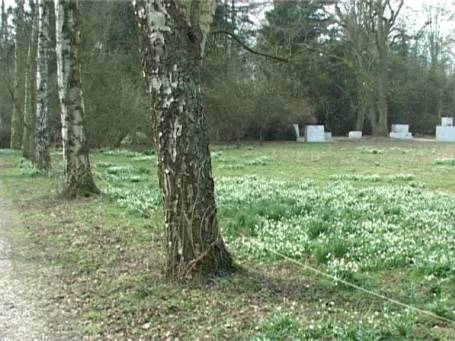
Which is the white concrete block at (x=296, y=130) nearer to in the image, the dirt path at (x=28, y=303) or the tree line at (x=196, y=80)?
the tree line at (x=196, y=80)

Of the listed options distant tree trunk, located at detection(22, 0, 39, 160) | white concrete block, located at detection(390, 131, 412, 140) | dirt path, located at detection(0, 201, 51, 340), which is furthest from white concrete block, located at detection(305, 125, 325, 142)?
dirt path, located at detection(0, 201, 51, 340)

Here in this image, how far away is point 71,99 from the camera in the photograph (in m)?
12.1

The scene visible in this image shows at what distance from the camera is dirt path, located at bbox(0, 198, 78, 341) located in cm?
455

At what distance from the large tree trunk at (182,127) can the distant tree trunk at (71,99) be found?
7119 mm

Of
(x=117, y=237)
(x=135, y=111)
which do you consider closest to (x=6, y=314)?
(x=117, y=237)

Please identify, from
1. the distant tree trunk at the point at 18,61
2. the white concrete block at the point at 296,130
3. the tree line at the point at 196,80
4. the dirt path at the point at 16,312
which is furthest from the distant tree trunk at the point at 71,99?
the white concrete block at the point at 296,130

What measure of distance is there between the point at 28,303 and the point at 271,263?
2413 mm

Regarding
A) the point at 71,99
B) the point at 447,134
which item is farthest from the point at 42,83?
the point at 447,134

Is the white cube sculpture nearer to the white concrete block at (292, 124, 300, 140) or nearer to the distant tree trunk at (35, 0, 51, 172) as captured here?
the white concrete block at (292, 124, 300, 140)

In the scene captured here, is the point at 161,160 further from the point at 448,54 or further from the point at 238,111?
the point at 448,54

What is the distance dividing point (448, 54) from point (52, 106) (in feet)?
111

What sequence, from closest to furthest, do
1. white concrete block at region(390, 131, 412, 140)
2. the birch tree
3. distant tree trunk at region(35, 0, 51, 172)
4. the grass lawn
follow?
the grass lawn < distant tree trunk at region(35, 0, 51, 172) < the birch tree < white concrete block at region(390, 131, 412, 140)

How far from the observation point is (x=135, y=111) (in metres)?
29.6

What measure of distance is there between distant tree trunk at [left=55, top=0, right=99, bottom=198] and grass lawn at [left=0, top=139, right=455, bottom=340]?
626mm
